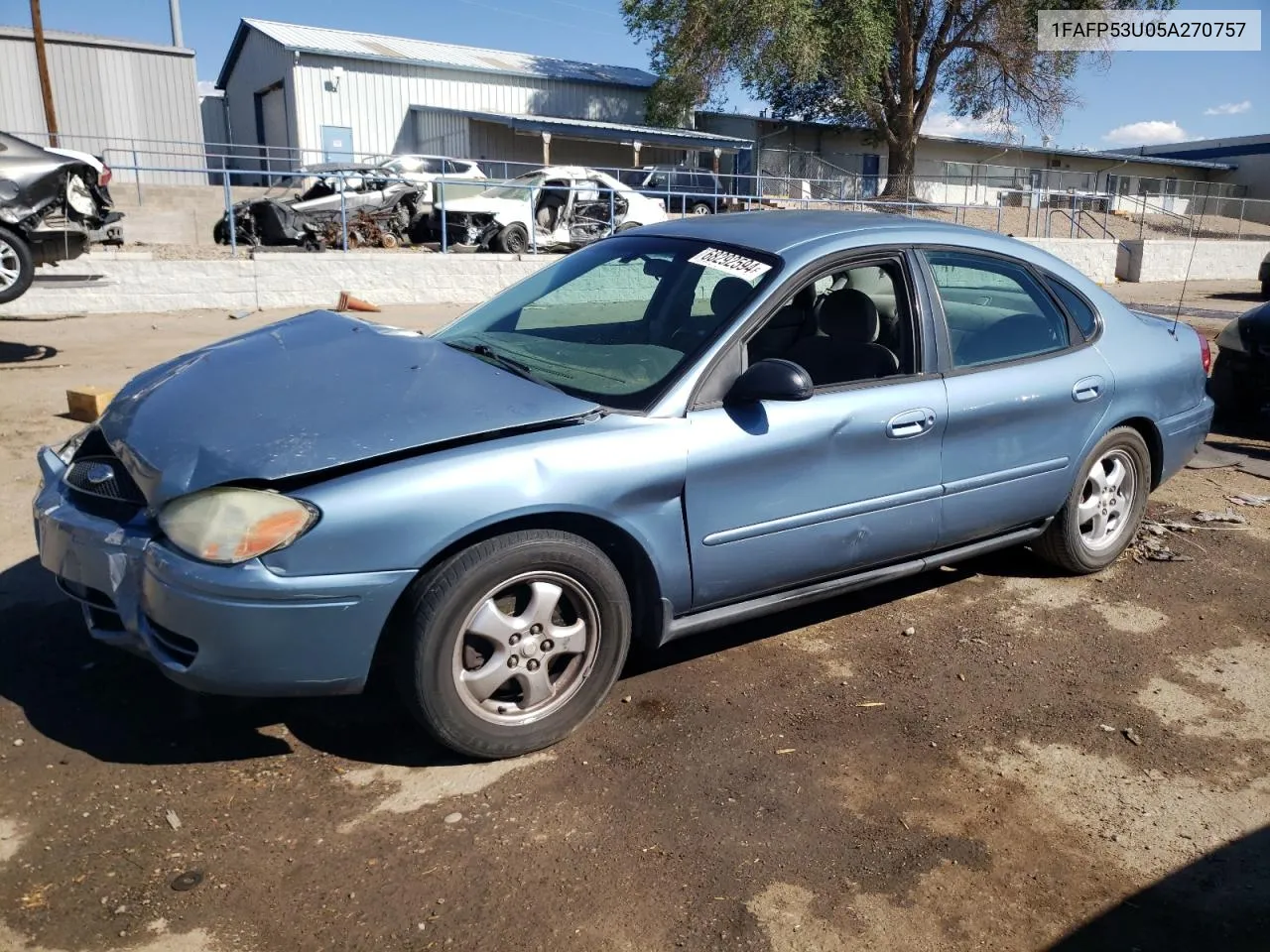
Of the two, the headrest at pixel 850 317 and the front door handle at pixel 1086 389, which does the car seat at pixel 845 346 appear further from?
the front door handle at pixel 1086 389

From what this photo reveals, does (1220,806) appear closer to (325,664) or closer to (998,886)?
(998,886)

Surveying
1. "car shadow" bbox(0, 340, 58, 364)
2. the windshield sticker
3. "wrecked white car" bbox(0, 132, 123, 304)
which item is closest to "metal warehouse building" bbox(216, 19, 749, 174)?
"car shadow" bbox(0, 340, 58, 364)

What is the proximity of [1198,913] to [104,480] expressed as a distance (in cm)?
324

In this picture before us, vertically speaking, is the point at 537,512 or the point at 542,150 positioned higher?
the point at 542,150

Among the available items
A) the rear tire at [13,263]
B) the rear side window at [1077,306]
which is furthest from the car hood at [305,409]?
the rear tire at [13,263]

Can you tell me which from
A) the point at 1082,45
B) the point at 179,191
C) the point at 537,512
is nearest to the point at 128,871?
the point at 537,512

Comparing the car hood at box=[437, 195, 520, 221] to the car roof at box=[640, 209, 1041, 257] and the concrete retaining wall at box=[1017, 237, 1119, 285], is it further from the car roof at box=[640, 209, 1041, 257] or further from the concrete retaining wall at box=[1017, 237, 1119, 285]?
the car roof at box=[640, 209, 1041, 257]

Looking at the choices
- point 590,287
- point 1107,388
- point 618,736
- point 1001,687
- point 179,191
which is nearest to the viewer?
point 618,736

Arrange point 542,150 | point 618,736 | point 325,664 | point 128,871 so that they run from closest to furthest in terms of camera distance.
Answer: point 128,871 → point 325,664 → point 618,736 → point 542,150

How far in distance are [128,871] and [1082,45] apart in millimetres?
38383

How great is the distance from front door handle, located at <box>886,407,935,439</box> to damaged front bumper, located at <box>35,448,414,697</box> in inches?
71.7

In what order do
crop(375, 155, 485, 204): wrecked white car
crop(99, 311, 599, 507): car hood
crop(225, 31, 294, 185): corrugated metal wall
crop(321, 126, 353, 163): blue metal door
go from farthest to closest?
crop(321, 126, 353, 163): blue metal door → crop(225, 31, 294, 185): corrugated metal wall → crop(375, 155, 485, 204): wrecked white car → crop(99, 311, 599, 507): car hood

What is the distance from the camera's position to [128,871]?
8.08ft

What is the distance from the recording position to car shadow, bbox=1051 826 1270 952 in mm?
2346
